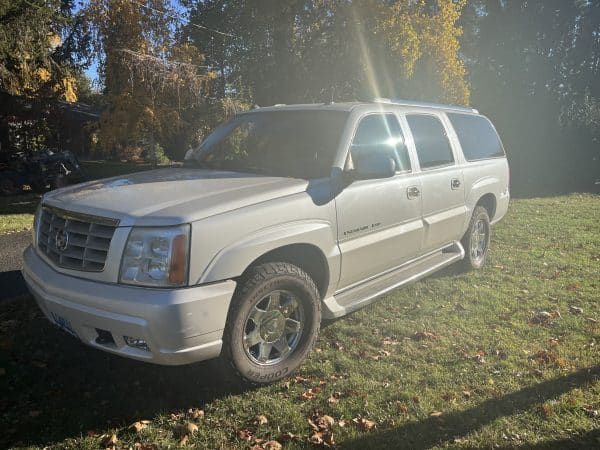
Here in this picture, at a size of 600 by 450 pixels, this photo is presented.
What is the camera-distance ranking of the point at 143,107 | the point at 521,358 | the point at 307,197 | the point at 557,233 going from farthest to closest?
the point at 143,107 < the point at 557,233 < the point at 521,358 < the point at 307,197

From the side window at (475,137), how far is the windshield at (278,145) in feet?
7.09

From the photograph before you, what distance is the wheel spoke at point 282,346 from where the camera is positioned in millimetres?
3602

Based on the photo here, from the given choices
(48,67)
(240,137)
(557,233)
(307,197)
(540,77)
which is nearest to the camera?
(307,197)

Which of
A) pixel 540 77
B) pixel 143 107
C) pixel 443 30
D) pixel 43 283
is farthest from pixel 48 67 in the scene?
pixel 540 77

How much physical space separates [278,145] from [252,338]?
175 cm

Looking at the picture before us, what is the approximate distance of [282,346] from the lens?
11.9 ft

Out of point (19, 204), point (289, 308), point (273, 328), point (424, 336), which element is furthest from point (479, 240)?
point (19, 204)

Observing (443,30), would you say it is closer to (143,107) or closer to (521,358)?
(143,107)

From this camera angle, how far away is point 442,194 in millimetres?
5098

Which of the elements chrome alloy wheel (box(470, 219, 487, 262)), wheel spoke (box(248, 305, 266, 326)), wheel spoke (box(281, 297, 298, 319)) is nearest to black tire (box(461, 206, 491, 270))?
chrome alloy wheel (box(470, 219, 487, 262))

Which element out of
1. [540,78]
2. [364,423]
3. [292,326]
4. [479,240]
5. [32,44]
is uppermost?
[540,78]

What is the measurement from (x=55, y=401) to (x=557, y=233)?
8.59 m

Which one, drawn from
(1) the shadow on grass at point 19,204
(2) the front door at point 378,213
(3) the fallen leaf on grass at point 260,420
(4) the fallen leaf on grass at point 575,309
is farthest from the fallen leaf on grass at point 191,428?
(1) the shadow on grass at point 19,204

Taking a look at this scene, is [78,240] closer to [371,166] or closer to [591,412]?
[371,166]
